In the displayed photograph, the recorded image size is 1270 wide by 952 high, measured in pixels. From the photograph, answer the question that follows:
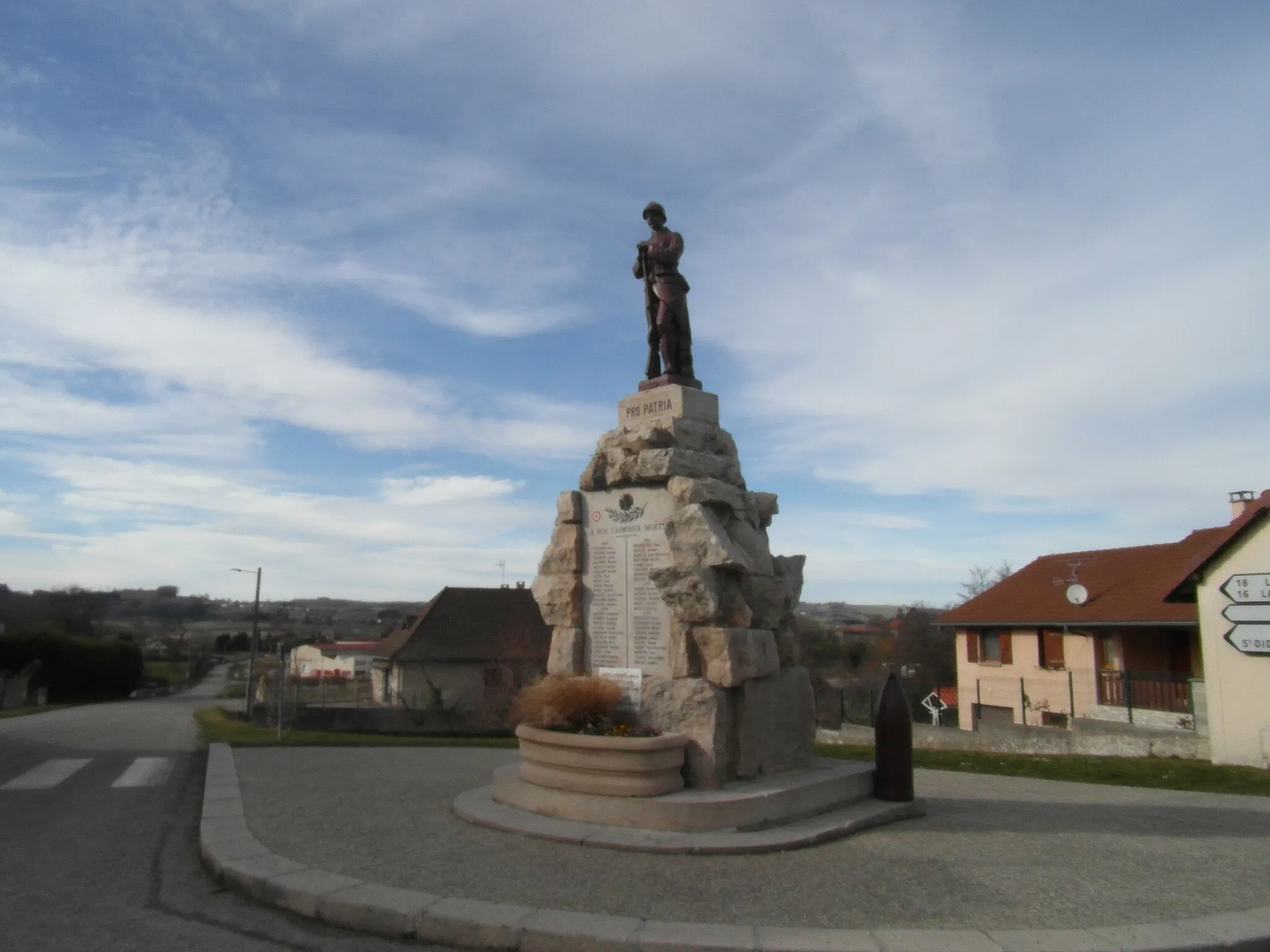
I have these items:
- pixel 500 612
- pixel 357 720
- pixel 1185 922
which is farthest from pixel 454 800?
pixel 500 612

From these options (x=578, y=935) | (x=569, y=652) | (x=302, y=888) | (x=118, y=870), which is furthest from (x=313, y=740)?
(x=578, y=935)

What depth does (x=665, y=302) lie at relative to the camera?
9406mm

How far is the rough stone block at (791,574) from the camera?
28.4ft

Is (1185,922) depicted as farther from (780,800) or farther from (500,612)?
(500,612)

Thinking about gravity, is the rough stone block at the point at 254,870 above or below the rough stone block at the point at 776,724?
below

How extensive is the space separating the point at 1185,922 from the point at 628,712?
4.33m

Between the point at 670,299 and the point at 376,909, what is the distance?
639cm

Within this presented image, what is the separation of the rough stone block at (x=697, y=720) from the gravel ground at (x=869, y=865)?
1.12 m

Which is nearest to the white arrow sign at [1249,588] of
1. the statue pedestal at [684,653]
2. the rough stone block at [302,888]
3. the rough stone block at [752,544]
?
the statue pedestal at [684,653]

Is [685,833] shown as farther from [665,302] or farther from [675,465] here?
[665,302]

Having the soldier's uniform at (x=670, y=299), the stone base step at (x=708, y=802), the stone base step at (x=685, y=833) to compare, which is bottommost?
Result: the stone base step at (x=685, y=833)

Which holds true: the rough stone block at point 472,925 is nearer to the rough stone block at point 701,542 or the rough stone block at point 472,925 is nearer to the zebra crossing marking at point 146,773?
the rough stone block at point 701,542

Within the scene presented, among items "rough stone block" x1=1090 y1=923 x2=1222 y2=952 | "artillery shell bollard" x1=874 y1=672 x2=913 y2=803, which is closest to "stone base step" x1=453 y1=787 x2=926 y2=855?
"artillery shell bollard" x1=874 y1=672 x2=913 y2=803

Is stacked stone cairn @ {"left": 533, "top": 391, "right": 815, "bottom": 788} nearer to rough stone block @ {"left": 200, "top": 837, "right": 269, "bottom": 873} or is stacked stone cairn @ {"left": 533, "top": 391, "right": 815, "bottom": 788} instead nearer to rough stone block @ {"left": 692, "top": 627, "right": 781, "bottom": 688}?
rough stone block @ {"left": 692, "top": 627, "right": 781, "bottom": 688}
